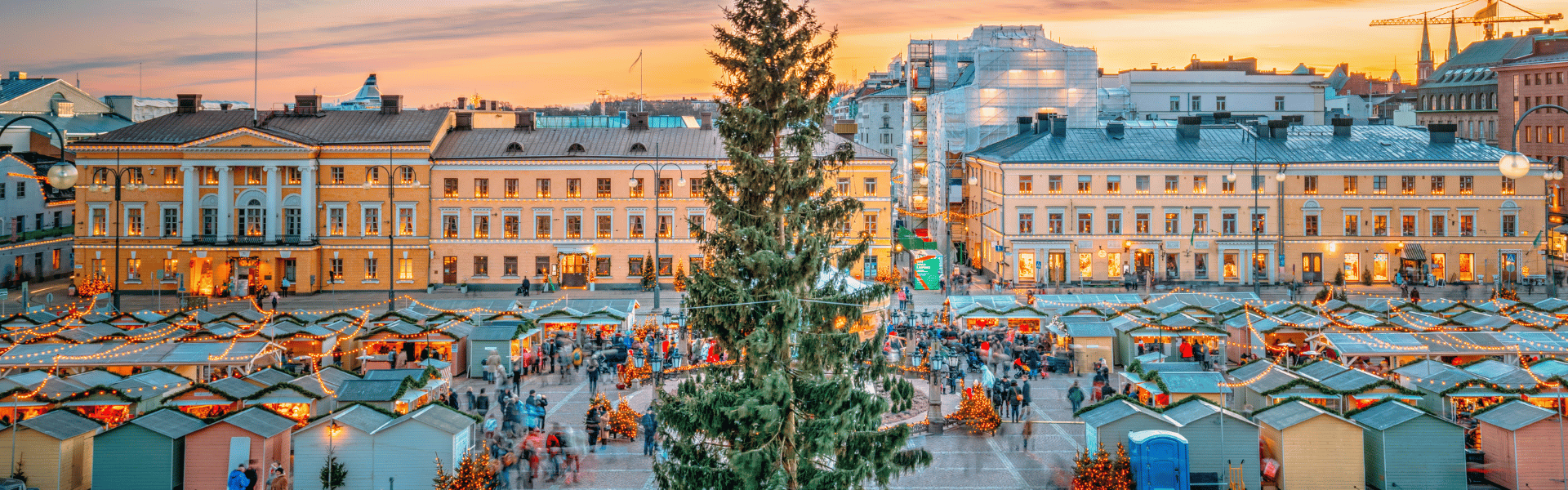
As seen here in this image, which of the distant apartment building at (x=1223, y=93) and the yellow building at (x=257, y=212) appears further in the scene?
the distant apartment building at (x=1223, y=93)

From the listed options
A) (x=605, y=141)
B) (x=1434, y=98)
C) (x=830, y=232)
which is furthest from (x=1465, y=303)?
(x=1434, y=98)

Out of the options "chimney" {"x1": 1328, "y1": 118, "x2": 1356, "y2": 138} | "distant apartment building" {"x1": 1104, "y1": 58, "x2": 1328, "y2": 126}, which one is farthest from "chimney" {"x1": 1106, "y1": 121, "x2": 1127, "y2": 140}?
"distant apartment building" {"x1": 1104, "y1": 58, "x2": 1328, "y2": 126}

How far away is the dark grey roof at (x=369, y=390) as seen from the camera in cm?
2719

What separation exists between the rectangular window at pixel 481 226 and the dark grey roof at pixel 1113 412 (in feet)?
144

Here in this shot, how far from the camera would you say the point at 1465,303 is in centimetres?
4122

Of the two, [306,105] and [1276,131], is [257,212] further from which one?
[1276,131]

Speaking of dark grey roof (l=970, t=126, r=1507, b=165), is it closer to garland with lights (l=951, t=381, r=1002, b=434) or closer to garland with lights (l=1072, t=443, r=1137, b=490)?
garland with lights (l=951, t=381, r=1002, b=434)

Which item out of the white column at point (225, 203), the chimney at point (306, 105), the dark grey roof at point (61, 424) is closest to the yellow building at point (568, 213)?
the chimney at point (306, 105)

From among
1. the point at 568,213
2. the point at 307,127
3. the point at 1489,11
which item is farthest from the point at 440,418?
the point at 1489,11

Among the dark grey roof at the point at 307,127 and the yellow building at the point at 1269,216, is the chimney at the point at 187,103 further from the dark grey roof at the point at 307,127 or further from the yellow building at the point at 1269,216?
the yellow building at the point at 1269,216

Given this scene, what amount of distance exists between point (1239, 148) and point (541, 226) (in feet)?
117

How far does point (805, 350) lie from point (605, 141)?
48.8 metres

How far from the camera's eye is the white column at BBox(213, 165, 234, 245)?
62.5 metres

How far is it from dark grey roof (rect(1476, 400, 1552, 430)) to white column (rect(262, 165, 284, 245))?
54346mm
